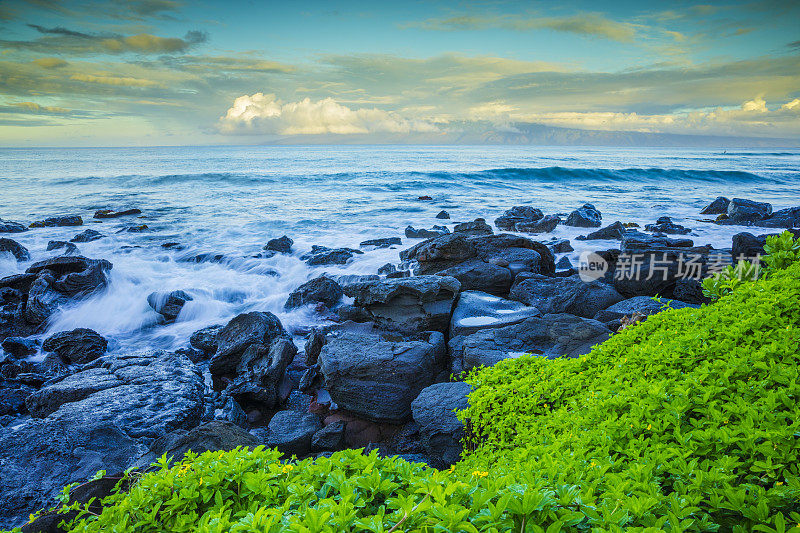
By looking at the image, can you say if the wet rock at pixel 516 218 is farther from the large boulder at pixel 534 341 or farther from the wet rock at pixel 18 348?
the wet rock at pixel 18 348

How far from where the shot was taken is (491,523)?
1790mm

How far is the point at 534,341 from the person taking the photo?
7.29 m

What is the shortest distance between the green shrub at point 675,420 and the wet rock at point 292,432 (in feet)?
10.5

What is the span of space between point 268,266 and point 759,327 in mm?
15861

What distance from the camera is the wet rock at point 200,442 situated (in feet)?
16.3

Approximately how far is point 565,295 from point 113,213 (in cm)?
2790

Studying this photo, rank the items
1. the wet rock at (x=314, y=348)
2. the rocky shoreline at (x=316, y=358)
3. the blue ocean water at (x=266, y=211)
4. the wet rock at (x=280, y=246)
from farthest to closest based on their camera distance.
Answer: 1. the wet rock at (x=280, y=246)
2. the blue ocean water at (x=266, y=211)
3. the wet rock at (x=314, y=348)
4. the rocky shoreline at (x=316, y=358)

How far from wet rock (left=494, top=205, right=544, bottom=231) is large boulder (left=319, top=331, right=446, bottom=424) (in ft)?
54.0

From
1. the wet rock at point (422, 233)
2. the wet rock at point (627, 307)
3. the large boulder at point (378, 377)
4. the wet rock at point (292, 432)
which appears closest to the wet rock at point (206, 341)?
the wet rock at point (292, 432)

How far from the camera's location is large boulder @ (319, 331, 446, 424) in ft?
22.9

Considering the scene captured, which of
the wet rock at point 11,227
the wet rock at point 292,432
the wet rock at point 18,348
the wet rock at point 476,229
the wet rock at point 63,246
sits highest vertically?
the wet rock at point 476,229

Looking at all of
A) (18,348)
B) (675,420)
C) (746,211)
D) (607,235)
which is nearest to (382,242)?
(607,235)

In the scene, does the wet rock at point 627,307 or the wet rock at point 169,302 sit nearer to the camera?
the wet rock at point 627,307

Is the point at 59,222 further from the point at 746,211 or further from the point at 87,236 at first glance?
the point at 746,211
